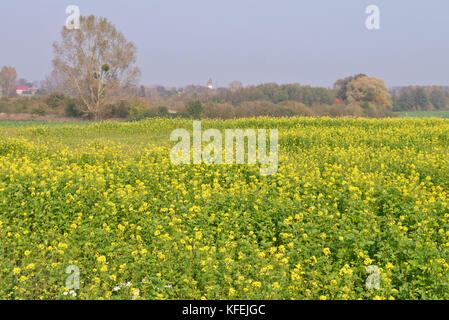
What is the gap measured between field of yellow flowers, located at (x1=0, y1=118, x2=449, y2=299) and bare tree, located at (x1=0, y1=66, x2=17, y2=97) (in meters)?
71.0

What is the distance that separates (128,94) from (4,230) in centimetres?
3270

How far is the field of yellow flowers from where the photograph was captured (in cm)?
407

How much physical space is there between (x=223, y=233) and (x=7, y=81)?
257 feet

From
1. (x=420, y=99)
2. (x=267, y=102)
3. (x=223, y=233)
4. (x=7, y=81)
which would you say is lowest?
(x=223, y=233)

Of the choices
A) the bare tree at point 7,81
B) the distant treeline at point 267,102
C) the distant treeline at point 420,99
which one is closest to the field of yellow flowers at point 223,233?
the distant treeline at point 267,102

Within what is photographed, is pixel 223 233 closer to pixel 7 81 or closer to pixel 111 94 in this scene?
pixel 111 94

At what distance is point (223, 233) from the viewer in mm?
5320

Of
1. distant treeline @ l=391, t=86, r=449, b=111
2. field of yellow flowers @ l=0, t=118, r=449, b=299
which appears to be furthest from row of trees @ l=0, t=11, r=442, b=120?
field of yellow flowers @ l=0, t=118, r=449, b=299

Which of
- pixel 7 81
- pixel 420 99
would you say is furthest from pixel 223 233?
pixel 7 81

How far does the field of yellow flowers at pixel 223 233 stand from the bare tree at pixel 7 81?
7099 centimetres

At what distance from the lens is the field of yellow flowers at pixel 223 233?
4.07 metres

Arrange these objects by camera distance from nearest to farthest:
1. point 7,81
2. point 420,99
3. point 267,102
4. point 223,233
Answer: point 223,233
point 267,102
point 420,99
point 7,81
